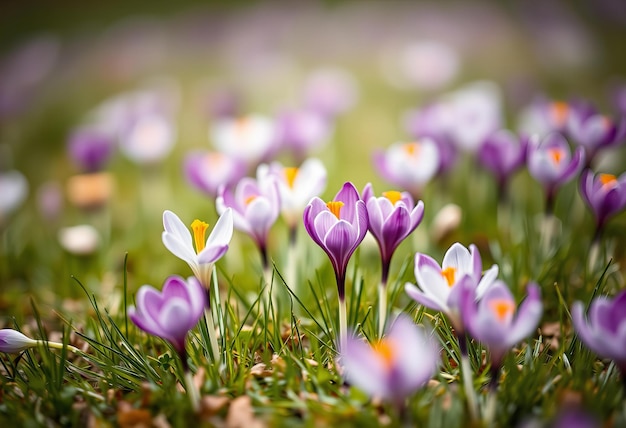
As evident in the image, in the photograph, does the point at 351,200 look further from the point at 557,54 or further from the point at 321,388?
the point at 557,54

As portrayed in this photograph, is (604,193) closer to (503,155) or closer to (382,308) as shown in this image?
(503,155)

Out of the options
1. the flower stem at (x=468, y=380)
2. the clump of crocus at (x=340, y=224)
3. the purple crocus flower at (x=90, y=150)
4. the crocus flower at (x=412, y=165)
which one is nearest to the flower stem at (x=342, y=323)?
the clump of crocus at (x=340, y=224)

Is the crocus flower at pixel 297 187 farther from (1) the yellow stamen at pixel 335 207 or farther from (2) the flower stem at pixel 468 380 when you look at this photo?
(2) the flower stem at pixel 468 380

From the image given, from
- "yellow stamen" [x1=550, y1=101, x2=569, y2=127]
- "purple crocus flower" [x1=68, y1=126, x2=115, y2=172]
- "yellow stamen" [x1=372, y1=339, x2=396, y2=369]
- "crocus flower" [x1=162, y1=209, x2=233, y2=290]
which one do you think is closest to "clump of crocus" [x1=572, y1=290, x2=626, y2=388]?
"yellow stamen" [x1=372, y1=339, x2=396, y2=369]

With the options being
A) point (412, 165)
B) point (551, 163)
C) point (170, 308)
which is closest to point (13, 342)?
point (170, 308)

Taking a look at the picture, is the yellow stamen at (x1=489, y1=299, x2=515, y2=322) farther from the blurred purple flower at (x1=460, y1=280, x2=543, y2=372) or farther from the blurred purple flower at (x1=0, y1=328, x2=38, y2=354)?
the blurred purple flower at (x1=0, y1=328, x2=38, y2=354)

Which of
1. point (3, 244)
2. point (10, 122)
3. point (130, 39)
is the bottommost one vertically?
point (3, 244)

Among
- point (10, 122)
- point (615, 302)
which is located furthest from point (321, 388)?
point (10, 122)
